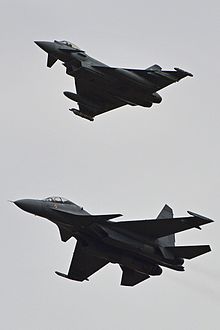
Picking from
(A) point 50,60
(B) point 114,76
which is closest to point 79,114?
(A) point 50,60

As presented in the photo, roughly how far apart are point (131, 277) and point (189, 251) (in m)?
6.24

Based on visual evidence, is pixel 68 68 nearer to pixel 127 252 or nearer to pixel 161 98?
pixel 161 98

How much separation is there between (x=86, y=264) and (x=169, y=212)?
22.4ft

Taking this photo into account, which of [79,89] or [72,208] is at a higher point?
[79,89]

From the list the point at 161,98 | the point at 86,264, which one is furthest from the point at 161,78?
the point at 86,264

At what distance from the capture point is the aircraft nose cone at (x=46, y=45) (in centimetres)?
7606

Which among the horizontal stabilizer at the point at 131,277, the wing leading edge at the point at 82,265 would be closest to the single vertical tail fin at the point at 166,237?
the horizontal stabilizer at the point at 131,277

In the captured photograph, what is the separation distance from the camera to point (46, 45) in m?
76.2

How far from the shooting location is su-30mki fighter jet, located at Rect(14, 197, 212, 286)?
73.1 m

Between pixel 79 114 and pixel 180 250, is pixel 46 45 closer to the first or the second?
pixel 79 114

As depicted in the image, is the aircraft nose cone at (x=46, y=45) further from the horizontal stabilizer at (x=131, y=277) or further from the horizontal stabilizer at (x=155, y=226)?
the horizontal stabilizer at (x=131, y=277)

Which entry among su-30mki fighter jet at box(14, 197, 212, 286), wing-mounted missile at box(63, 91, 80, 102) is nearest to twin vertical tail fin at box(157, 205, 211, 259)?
su-30mki fighter jet at box(14, 197, 212, 286)

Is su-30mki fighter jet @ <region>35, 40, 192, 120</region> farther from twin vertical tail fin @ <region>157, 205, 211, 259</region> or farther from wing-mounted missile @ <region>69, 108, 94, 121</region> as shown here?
twin vertical tail fin @ <region>157, 205, 211, 259</region>

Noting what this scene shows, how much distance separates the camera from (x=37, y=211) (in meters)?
72.9
